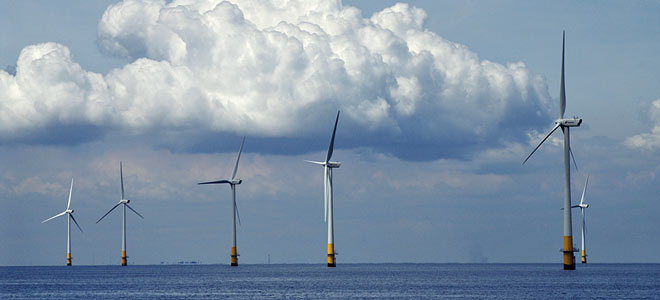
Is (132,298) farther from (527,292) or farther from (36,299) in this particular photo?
(527,292)

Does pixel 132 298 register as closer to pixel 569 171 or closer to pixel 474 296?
pixel 474 296

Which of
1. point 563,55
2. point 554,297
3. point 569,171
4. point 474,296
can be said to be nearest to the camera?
point 554,297

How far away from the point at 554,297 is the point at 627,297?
46.6ft

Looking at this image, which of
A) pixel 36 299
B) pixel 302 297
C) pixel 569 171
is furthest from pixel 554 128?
pixel 36 299

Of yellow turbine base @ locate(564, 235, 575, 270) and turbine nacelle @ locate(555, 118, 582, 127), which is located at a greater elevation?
turbine nacelle @ locate(555, 118, 582, 127)

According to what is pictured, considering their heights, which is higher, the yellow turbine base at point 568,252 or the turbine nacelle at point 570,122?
the turbine nacelle at point 570,122

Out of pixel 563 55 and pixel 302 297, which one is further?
pixel 563 55

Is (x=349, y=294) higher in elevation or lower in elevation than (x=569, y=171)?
lower

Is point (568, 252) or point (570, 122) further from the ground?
point (570, 122)

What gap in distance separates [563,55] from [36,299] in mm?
99036

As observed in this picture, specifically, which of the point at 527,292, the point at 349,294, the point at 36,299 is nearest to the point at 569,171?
the point at 527,292

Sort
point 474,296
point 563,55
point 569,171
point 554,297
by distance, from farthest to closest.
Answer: point 563,55 → point 569,171 → point 474,296 → point 554,297

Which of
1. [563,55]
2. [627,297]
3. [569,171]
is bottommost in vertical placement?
[627,297]

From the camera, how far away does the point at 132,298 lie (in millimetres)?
136375
